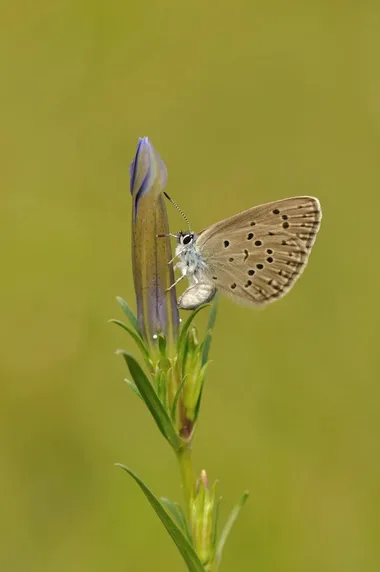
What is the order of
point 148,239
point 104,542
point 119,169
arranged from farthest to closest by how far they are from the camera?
point 119,169, point 104,542, point 148,239

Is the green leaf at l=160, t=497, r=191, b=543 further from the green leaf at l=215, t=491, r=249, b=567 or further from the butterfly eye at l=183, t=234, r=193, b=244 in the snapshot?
the butterfly eye at l=183, t=234, r=193, b=244

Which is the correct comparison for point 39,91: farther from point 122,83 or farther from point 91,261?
point 91,261

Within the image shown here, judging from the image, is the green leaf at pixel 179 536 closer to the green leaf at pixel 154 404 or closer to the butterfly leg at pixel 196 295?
the green leaf at pixel 154 404

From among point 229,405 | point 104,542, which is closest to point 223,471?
point 229,405

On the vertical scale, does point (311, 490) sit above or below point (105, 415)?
below

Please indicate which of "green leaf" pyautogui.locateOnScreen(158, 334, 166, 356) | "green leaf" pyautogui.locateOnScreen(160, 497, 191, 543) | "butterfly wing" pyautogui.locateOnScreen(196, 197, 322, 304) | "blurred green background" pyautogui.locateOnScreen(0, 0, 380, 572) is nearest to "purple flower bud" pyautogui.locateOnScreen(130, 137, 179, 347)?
"green leaf" pyautogui.locateOnScreen(158, 334, 166, 356)

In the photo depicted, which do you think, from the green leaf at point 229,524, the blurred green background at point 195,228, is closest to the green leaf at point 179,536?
the green leaf at point 229,524
